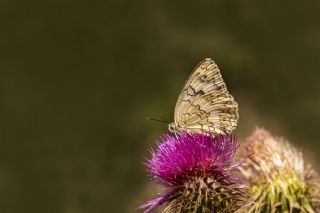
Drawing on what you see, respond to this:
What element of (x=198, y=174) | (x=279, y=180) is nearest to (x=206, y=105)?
(x=198, y=174)

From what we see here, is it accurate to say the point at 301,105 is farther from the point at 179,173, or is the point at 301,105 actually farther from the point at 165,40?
the point at 179,173

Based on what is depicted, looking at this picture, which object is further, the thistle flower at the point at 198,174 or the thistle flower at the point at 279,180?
the thistle flower at the point at 279,180

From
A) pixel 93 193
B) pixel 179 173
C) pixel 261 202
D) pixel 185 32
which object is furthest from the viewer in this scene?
pixel 185 32

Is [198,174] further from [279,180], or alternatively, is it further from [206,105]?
[279,180]

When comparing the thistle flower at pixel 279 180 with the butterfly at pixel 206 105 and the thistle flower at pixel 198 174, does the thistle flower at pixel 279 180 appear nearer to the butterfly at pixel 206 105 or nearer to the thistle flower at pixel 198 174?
the thistle flower at pixel 198 174

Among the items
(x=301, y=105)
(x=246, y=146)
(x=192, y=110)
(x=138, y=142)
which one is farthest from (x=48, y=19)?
(x=192, y=110)

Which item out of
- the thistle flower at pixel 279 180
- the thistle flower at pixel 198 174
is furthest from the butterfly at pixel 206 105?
→ the thistle flower at pixel 279 180
